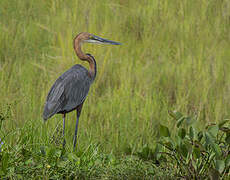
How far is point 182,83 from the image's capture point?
4.77 metres

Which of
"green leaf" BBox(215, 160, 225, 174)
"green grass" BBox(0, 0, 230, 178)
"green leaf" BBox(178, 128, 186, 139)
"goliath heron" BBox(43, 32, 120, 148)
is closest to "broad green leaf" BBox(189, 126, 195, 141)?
"green leaf" BBox(178, 128, 186, 139)

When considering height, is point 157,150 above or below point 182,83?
below

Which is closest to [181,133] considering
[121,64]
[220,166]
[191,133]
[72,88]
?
[191,133]

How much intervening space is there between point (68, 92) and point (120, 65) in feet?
5.67

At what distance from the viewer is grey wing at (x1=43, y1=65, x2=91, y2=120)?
3.27m

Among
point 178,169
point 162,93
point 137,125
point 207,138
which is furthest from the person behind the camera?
point 162,93

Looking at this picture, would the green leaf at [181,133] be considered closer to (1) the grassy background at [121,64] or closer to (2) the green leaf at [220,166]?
(2) the green leaf at [220,166]

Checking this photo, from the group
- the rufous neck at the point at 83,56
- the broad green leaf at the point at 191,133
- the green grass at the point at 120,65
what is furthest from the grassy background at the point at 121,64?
the broad green leaf at the point at 191,133

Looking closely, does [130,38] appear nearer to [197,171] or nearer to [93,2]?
[93,2]

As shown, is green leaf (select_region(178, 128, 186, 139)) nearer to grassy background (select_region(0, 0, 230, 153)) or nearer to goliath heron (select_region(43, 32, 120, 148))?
grassy background (select_region(0, 0, 230, 153))

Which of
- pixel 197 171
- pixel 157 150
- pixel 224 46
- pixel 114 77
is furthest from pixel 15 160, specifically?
pixel 224 46

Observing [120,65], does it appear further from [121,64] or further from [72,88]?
[72,88]

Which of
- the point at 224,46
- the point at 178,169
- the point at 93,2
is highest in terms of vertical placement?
the point at 93,2

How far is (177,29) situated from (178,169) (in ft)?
9.11
